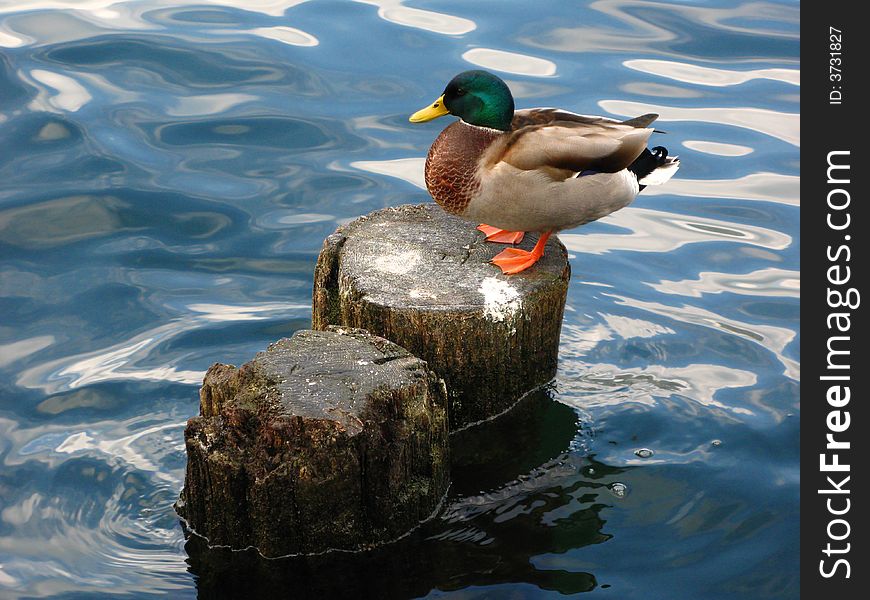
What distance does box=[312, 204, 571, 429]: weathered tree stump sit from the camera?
4477mm

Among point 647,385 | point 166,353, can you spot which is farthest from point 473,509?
point 166,353

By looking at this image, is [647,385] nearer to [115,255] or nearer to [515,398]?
[515,398]

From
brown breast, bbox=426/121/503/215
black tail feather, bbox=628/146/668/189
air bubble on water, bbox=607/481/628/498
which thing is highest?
brown breast, bbox=426/121/503/215

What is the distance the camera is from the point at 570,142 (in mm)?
4914

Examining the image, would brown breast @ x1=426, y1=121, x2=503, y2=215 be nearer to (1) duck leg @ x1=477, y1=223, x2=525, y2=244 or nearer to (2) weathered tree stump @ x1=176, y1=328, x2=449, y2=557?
(1) duck leg @ x1=477, y1=223, x2=525, y2=244

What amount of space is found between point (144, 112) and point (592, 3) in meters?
3.88

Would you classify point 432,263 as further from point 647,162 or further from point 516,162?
point 647,162

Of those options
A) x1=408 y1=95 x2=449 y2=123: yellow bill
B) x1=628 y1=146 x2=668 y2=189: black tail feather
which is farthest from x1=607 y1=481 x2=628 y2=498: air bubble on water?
x1=408 y1=95 x2=449 y2=123: yellow bill

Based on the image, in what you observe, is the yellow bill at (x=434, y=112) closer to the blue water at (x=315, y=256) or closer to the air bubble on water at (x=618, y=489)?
the blue water at (x=315, y=256)

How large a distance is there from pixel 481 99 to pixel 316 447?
1.76 meters

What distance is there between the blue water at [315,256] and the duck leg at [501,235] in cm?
66

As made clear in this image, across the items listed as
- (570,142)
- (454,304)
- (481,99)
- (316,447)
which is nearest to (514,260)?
(454,304)

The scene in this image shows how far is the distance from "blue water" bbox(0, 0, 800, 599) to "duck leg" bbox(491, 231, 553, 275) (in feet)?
2.05

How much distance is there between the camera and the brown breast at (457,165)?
4871mm
